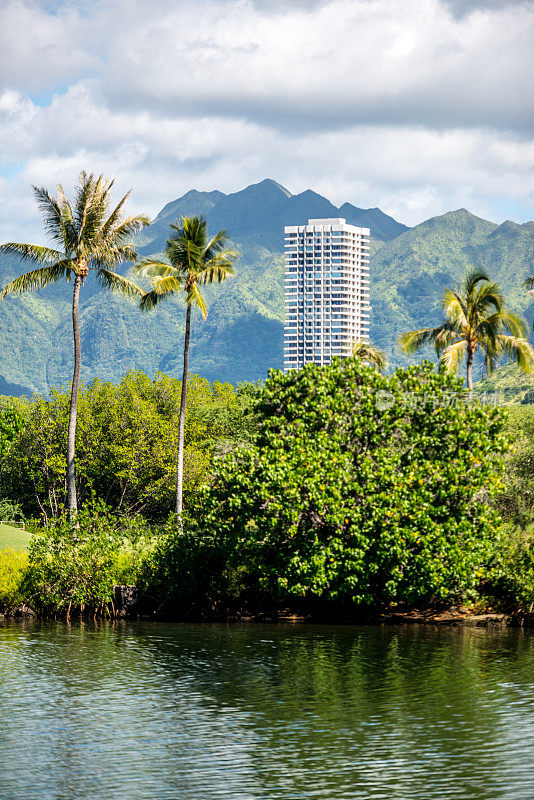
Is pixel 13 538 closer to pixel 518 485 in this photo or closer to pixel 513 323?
pixel 518 485

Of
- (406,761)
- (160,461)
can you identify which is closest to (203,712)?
(406,761)

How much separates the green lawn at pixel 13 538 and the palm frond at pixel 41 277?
1096 centimetres

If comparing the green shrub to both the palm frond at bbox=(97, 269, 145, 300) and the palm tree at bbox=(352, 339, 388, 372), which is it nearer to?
the palm frond at bbox=(97, 269, 145, 300)

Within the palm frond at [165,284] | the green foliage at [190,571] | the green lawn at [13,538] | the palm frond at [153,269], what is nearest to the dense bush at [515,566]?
the green foliage at [190,571]

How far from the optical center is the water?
15078 mm

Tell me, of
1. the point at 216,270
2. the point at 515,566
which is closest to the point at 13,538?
the point at 216,270

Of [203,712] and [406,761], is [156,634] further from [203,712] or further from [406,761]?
[406,761]

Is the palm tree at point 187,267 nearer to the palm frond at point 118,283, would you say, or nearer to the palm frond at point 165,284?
the palm frond at point 165,284

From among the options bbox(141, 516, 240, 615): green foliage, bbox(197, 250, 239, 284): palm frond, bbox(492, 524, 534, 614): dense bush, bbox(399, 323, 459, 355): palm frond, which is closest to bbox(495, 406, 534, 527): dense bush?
bbox(492, 524, 534, 614): dense bush

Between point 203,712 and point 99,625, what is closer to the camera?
point 203,712

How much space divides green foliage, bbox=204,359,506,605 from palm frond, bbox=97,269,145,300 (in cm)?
1423

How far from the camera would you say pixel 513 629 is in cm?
3023

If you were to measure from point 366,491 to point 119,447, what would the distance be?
29688 millimetres

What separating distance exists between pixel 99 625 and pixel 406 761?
17417 mm
